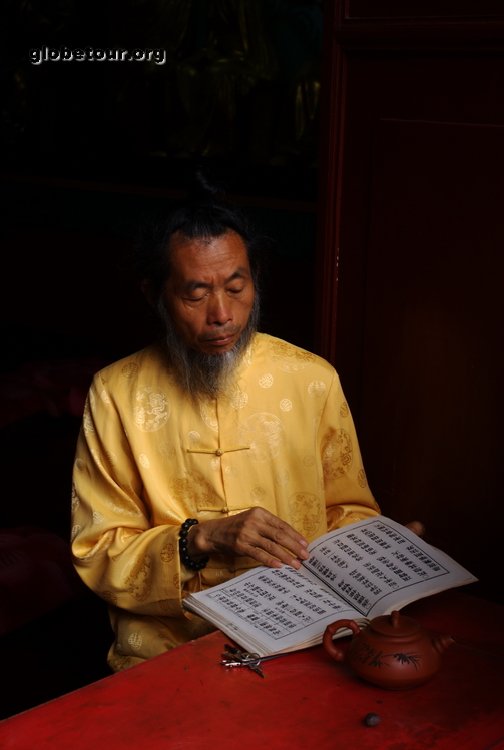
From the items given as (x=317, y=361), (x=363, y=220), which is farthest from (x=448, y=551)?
(x=363, y=220)

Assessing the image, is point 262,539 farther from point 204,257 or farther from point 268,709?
point 204,257

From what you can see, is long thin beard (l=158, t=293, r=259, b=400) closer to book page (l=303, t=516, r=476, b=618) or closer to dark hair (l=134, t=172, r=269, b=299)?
dark hair (l=134, t=172, r=269, b=299)

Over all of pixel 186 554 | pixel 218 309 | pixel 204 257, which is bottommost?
pixel 186 554

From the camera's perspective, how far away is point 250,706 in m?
1.91

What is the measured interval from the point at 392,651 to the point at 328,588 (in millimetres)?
342

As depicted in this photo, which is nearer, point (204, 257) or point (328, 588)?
point (328, 588)

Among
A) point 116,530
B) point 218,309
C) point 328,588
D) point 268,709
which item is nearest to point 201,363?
point 218,309

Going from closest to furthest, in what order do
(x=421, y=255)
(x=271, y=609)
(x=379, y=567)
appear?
(x=271, y=609)
(x=379, y=567)
(x=421, y=255)

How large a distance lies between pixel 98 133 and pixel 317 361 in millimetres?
3597

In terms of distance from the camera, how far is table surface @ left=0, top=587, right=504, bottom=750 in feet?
5.92

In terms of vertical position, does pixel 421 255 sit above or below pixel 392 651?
above

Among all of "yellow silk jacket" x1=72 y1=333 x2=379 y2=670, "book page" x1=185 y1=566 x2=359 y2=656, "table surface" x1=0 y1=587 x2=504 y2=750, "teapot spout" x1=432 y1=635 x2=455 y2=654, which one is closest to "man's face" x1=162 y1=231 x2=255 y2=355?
"yellow silk jacket" x1=72 y1=333 x2=379 y2=670

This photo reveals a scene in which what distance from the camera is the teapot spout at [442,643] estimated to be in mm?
1969

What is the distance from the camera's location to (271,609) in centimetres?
212
